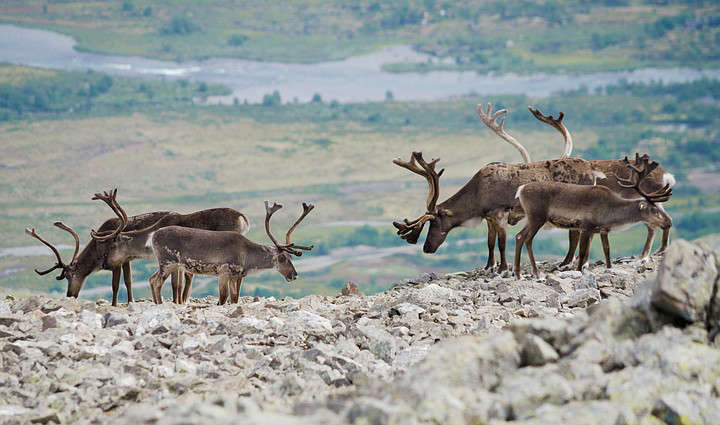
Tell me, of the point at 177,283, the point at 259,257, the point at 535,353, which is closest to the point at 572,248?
the point at 259,257

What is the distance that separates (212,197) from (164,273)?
5545 inches

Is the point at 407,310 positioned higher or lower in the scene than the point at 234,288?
higher

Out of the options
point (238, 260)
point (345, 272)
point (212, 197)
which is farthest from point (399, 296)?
point (212, 197)

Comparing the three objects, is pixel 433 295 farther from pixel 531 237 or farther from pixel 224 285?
pixel 224 285

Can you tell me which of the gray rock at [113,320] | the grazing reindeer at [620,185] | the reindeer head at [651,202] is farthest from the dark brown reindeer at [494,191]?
the gray rock at [113,320]

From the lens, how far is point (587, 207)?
22.8 metres

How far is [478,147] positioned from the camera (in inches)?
7175

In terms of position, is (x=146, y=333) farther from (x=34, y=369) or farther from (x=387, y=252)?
(x=387, y=252)

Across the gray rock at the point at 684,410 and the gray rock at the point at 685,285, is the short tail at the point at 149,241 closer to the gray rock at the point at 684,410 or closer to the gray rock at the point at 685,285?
the gray rock at the point at 685,285

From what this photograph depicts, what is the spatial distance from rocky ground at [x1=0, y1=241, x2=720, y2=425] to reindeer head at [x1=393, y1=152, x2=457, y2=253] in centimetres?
429

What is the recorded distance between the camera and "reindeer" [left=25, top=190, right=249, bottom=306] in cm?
2390

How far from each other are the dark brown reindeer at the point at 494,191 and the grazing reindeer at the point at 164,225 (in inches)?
127

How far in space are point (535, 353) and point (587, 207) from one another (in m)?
10.6

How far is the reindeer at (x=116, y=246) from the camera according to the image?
23.9m
